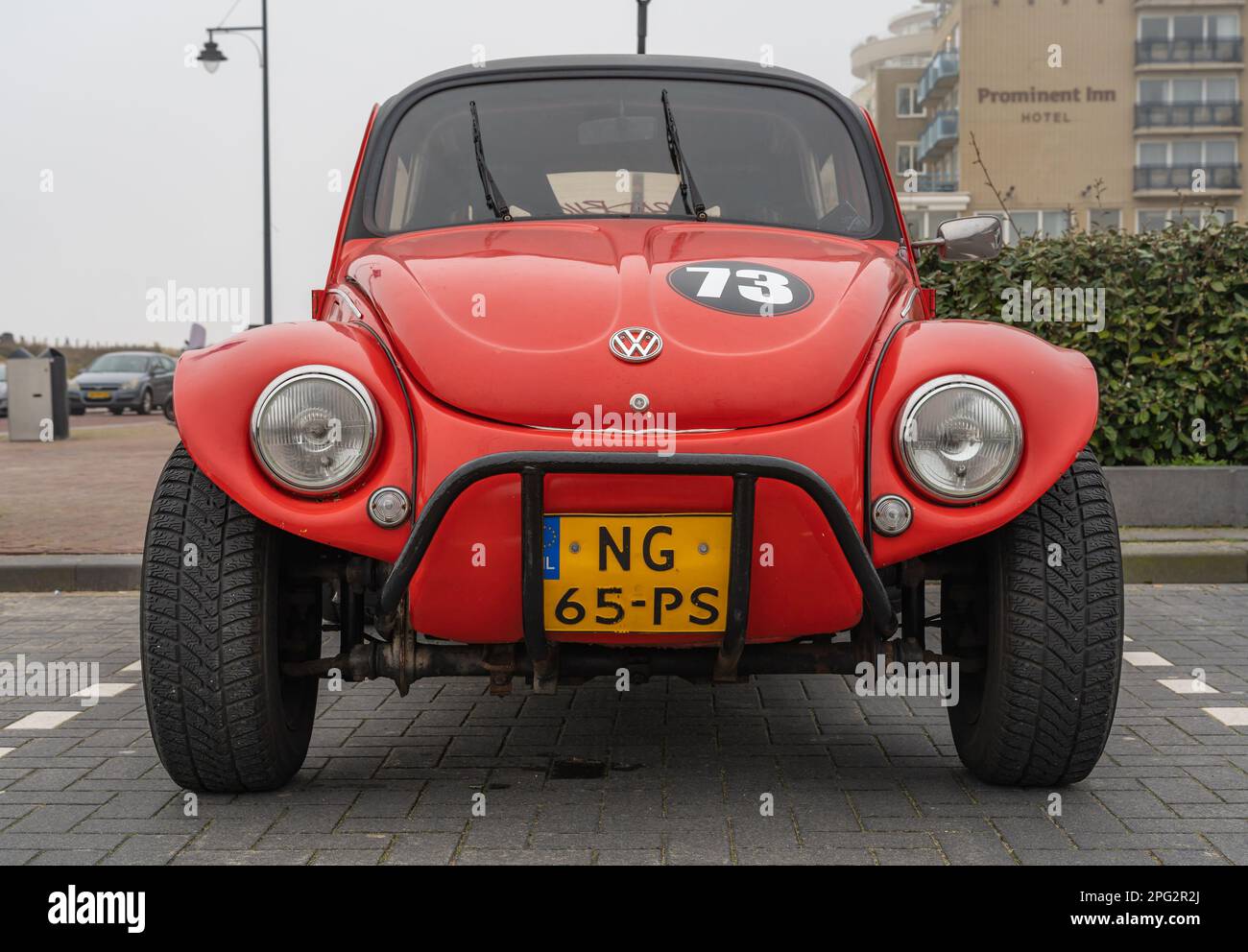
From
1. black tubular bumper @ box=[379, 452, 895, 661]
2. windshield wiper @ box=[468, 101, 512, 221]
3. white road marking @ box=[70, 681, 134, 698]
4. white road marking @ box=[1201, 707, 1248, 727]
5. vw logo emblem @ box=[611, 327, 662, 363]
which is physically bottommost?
white road marking @ box=[70, 681, 134, 698]

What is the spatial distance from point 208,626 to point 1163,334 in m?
6.85

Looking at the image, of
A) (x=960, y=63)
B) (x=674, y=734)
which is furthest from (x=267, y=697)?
(x=960, y=63)

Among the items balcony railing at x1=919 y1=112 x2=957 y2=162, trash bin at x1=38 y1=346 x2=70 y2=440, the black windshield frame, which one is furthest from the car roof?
balcony railing at x1=919 y1=112 x2=957 y2=162

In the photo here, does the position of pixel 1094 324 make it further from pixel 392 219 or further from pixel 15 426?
pixel 15 426

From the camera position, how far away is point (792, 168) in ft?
14.6

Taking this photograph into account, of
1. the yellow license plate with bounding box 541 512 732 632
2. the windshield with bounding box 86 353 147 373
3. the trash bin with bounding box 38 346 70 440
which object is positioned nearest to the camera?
the yellow license plate with bounding box 541 512 732 632

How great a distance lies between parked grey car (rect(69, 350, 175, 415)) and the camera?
103 ft

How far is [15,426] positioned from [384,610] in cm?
1909

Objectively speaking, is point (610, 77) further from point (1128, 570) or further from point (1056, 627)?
point (1128, 570)

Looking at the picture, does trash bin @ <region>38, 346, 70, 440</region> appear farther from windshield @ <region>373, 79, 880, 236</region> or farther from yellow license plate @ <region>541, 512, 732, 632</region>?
yellow license plate @ <region>541, 512, 732, 632</region>

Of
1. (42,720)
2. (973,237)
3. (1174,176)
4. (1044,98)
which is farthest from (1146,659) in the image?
(1174,176)

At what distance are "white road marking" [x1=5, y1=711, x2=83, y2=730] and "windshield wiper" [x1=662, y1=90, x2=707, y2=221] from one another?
2.58 metres

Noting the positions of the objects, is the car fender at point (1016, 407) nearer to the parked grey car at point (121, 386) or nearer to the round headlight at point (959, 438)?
the round headlight at point (959, 438)

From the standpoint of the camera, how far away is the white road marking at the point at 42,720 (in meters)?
4.48
